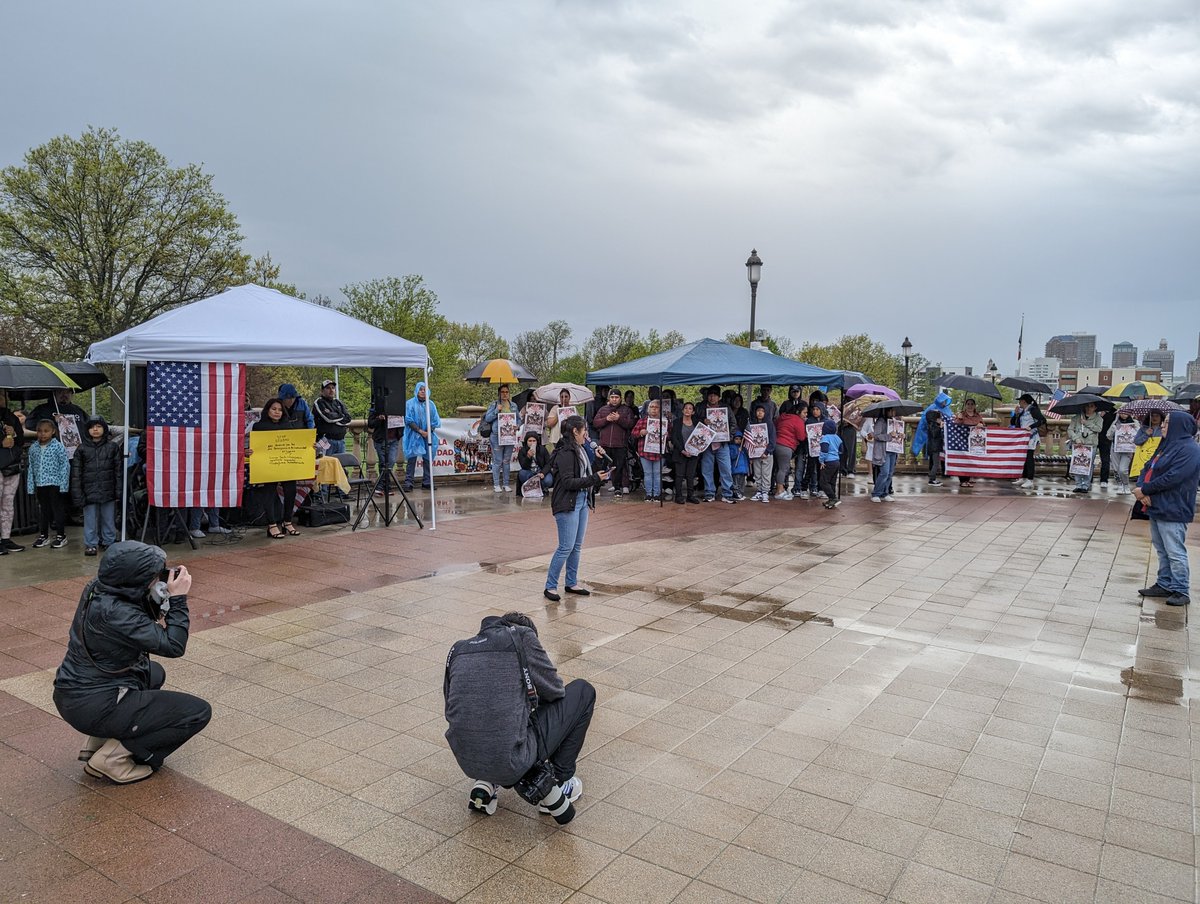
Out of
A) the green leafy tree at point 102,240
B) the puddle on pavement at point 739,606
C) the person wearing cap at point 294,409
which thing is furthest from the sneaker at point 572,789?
the green leafy tree at point 102,240

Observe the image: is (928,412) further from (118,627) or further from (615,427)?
(118,627)

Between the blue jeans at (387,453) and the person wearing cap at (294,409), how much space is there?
1.58m

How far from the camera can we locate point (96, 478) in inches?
396

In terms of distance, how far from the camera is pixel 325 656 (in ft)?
21.8

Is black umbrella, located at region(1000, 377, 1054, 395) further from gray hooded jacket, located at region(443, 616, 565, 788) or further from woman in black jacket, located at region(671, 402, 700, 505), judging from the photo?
gray hooded jacket, located at region(443, 616, 565, 788)

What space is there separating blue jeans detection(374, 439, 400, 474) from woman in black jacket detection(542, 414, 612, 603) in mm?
5658

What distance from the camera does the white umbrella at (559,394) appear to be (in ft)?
57.8

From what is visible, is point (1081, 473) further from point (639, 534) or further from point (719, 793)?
point (719, 793)

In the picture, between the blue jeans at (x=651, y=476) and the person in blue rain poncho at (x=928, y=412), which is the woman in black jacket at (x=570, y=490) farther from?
the person in blue rain poncho at (x=928, y=412)

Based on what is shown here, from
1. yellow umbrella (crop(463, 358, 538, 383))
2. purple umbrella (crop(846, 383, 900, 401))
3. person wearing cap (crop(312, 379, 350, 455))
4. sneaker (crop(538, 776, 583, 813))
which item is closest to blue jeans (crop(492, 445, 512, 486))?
yellow umbrella (crop(463, 358, 538, 383))

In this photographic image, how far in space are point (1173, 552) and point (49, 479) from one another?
12.7 m

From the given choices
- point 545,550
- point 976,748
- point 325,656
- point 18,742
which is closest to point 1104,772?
point 976,748

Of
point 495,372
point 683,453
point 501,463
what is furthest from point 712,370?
point 495,372

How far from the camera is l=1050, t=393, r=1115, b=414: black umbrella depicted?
57.2ft
